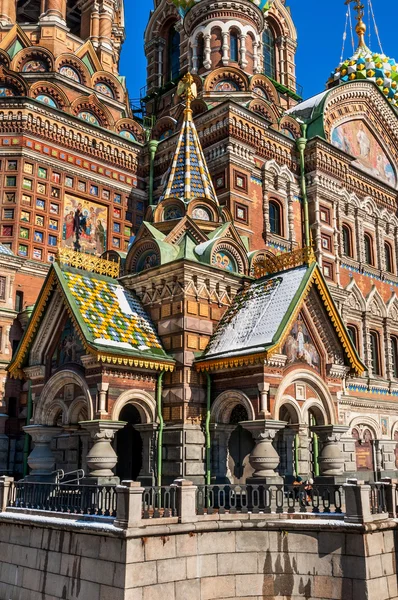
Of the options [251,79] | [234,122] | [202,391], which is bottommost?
[202,391]

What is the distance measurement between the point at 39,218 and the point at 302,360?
11.5m

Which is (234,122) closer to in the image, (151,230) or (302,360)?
(151,230)

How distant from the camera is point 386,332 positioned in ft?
89.0

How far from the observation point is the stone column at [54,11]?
2767 centimetres

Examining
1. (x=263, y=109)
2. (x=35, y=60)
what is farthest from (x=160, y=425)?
(x=35, y=60)

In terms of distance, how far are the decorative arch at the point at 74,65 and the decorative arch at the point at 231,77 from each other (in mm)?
5075

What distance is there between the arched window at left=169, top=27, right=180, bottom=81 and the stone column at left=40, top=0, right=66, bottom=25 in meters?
6.24

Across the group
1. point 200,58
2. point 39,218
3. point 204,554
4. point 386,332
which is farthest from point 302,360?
point 200,58

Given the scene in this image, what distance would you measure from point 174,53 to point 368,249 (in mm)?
14072

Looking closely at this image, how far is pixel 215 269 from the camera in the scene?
16.0 meters

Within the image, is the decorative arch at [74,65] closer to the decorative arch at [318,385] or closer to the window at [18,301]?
the window at [18,301]

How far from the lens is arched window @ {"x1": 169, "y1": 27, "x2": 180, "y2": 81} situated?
107ft

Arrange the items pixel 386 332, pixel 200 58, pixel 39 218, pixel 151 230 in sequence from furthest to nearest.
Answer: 1. pixel 200 58
2. pixel 386 332
3. pixel 39 218
4. pixel 151 230

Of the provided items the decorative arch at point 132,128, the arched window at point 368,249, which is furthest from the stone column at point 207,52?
the arched window at point 368,249
